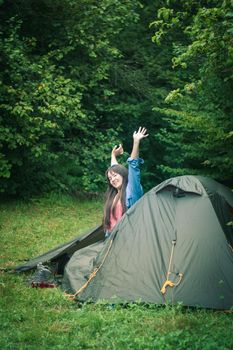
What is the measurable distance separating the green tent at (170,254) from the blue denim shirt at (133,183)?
1.68 ft

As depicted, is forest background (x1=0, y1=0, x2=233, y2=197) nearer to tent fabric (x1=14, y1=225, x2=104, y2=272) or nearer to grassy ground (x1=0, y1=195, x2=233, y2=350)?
tent fabric (x1=14, y1=225, x2=104, y2=272)

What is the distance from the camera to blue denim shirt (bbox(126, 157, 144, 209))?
282 inches

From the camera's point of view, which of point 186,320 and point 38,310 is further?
point 38,310

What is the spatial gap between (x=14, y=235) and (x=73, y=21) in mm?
5875

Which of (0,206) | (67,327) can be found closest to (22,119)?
(0,206)

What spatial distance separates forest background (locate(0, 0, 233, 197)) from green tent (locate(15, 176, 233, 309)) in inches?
50.6

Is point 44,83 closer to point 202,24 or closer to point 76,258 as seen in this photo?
point 76,258

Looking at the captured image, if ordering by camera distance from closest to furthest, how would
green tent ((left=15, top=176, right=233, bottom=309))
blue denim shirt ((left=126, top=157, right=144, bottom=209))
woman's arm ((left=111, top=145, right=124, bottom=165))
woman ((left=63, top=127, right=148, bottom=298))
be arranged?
green tent ((left=15, top=176, right=233, bottom=309)) < woman ((left=63, top=127, right=148, bottom=298)) < blue denim shirt ((left=126, top=157, right=144, bottom=209)) < woman's arm ((left=111, top=145, right=124, bottom=165))

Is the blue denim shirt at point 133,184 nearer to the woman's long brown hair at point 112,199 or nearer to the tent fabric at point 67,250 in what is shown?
the woman's long brown hair at point 112,199

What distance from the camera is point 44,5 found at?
43.7 ft

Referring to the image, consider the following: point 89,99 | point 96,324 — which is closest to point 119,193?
point 96,324

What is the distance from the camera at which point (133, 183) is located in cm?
729

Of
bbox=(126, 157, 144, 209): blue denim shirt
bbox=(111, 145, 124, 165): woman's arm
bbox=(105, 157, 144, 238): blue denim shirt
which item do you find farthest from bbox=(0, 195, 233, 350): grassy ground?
bbox=(111, 145, 124, 165): woman's arm

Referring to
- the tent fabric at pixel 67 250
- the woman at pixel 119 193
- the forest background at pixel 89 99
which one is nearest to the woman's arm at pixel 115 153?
the woman at pixel 119 193
